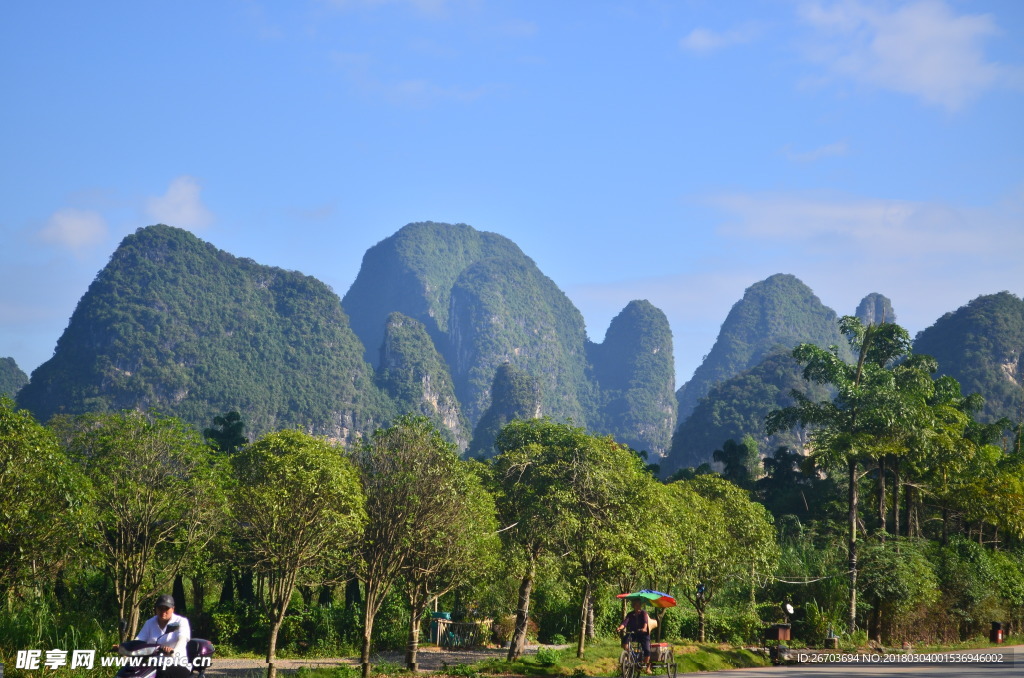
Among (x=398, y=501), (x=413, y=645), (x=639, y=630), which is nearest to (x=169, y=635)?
(x=639, y=630)

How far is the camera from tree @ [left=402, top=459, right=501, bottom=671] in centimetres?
1920

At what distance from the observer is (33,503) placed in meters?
15.3

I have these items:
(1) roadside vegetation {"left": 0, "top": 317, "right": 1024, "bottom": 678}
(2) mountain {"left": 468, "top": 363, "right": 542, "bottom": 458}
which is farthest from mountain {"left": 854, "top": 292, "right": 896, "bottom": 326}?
(1) roadside vegetation {"left": 0, "top": 317, "right": 1024, "bottom": 678}

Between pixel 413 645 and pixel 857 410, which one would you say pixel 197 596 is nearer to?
pixel 413 645

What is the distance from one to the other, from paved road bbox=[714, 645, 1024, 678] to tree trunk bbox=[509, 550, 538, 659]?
15.3 feet

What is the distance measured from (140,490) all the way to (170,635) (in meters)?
11.0

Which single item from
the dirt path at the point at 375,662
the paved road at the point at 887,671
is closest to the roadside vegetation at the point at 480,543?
the dirt path at the point at 375,662

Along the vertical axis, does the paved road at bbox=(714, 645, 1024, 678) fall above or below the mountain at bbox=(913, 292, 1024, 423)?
below

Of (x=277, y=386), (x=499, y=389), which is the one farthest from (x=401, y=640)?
(x=499, y=389)

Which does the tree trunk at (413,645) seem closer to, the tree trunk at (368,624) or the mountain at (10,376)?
the tree trunk at (368,624)

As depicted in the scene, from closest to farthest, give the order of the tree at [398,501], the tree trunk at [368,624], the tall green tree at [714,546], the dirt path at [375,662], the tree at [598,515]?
the tree trunk at [368,624]
the tree at [398,501]
the tree at [598,515]
the dirt path at [375,662]
the tall green tree at [714,546]

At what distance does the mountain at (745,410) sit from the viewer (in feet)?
436

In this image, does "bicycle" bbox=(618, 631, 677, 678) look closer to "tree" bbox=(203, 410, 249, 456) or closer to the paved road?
the paved road

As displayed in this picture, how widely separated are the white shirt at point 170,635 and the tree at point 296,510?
28.4 ft
